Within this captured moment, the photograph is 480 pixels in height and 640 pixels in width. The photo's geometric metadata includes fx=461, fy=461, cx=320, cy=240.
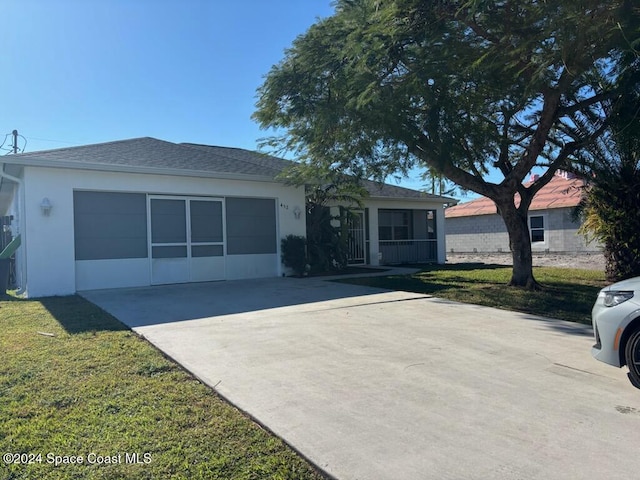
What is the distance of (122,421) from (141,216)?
949cm

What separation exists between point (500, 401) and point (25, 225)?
10878 mm

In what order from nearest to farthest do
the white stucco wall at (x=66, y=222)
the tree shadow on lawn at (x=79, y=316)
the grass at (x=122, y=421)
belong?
the grass at (x=122, y=421) → the tree shadow on lawn at (x=79, y=316) → the white stucco wall at (x=66, y=222)

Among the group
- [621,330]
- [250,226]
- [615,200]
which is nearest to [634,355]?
[621,330]

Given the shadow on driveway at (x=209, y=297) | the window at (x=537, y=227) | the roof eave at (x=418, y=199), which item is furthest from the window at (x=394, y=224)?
the window at (x=537, y=227)

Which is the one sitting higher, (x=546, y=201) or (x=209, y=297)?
(x=546, y=201)

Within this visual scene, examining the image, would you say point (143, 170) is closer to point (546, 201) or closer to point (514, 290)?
point (514, 290)

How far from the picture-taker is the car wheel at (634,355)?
4070mm

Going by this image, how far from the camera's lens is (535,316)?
25.7 feet

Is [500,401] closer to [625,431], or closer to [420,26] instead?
[625,431]

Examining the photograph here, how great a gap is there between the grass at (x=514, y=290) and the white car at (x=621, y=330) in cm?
335

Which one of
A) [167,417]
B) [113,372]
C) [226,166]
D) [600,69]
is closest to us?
[167,417]

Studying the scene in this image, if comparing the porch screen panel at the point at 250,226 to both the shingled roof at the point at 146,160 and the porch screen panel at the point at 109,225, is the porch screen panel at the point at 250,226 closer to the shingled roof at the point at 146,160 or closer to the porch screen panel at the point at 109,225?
the shingled roof at the point at 146,160

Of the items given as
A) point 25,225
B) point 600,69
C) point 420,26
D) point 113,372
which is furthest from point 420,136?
point 25,225

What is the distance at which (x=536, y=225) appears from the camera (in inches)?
979
